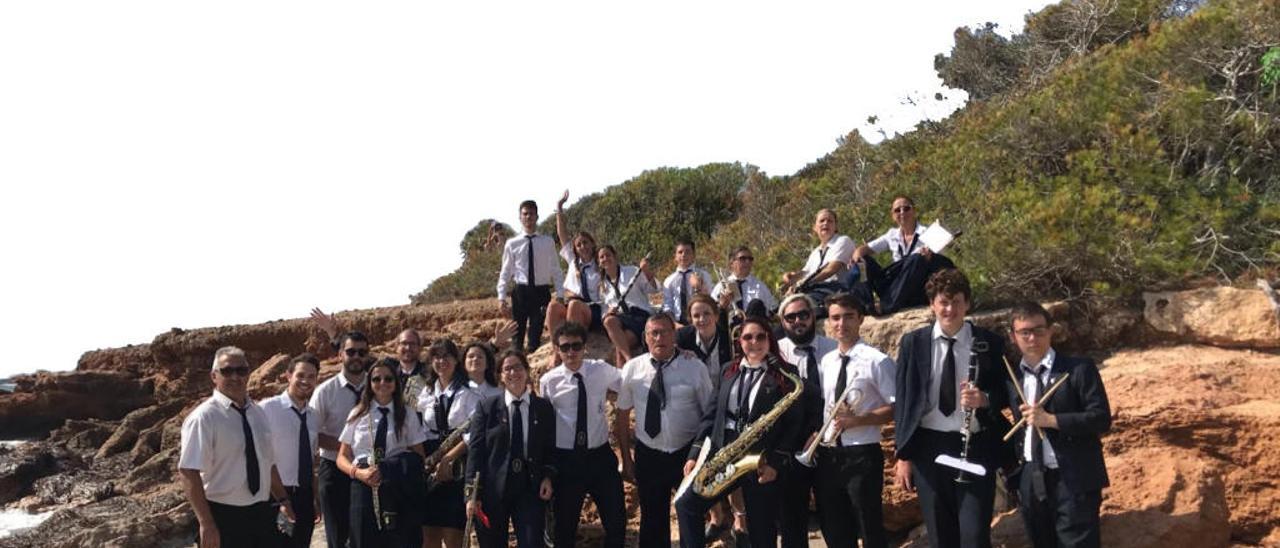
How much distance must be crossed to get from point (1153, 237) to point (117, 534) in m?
12.1

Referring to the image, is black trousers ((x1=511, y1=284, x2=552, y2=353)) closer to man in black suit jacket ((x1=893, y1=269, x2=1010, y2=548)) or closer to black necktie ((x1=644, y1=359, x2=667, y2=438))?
black necktie ((x1=644, y1=359, x2=667, y2=438))

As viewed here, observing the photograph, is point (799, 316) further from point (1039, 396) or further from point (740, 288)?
point (740, 288)

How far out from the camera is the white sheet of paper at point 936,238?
810 cm

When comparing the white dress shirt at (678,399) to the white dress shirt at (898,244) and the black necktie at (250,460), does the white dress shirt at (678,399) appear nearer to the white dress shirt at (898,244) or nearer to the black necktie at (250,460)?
the white dress shirt at (898,244)

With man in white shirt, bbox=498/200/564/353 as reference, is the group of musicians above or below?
below


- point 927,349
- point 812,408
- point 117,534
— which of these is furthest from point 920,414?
point 117,534

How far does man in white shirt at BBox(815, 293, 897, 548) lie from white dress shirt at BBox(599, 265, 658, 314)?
383 centimetres

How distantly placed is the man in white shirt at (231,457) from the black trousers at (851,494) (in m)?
3.56

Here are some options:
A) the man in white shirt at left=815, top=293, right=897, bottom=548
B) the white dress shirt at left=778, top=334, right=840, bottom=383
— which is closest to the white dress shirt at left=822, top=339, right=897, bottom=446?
the man in white shirt at left=815, top=293, right=897, bottom=548

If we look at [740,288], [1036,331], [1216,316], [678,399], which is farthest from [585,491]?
[1216,316]

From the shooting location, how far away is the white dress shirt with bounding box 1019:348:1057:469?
5.61 metres

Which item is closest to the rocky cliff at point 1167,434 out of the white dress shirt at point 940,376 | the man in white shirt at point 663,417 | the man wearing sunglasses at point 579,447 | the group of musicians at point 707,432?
the group of musicians at point 707,432

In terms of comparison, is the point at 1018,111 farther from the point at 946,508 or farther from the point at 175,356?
the point at 175,356

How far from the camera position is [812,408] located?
6508mm
